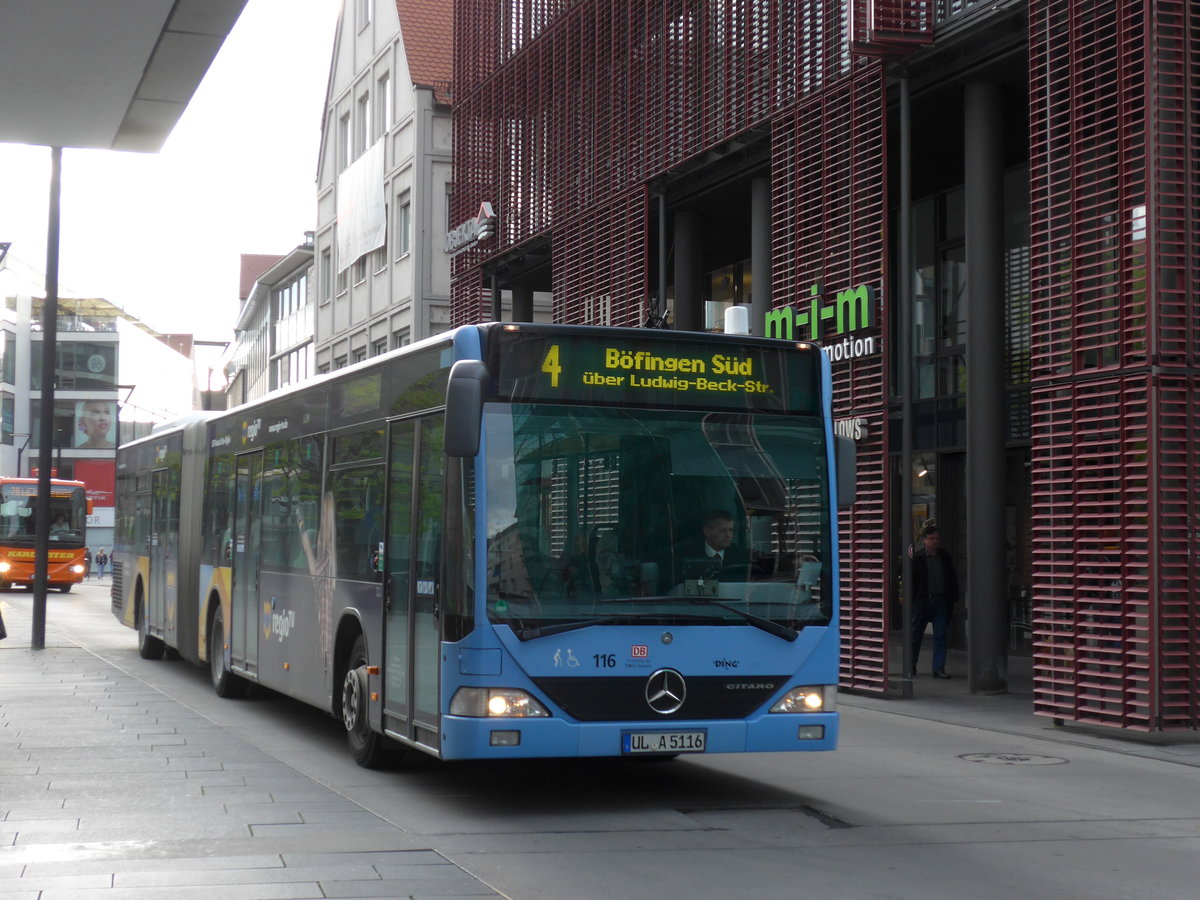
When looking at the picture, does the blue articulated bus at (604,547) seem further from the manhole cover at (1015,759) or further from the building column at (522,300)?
the building column at (522,300)

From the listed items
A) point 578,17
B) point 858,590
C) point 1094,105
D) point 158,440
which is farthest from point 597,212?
point 1094,105

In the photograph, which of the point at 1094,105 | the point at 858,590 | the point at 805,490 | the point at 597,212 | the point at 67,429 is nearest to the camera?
the point at 805,490

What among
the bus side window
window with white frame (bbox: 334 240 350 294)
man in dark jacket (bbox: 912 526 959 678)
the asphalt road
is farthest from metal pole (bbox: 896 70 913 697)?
window with white frame (bbox: 334 240 350 294)

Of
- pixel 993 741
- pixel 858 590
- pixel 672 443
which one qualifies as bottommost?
pixel 993 741

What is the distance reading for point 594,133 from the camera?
25812 millimetres

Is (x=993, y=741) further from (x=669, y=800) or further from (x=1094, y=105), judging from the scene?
(x=1094, y=105)

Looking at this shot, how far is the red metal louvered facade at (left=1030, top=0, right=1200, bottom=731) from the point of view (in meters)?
13.2

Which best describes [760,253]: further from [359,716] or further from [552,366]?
[552,366]

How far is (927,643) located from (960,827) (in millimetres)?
15691

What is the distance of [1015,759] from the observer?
12141 mm

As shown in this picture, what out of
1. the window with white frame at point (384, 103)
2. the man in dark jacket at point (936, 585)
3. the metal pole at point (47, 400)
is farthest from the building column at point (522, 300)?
the man in dark jacket at point (936, 585)

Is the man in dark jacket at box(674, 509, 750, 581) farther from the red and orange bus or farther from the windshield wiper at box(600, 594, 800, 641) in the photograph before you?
the red and orange bus

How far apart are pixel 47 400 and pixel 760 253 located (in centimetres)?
1022

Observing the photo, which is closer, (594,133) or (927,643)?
(927,643)
